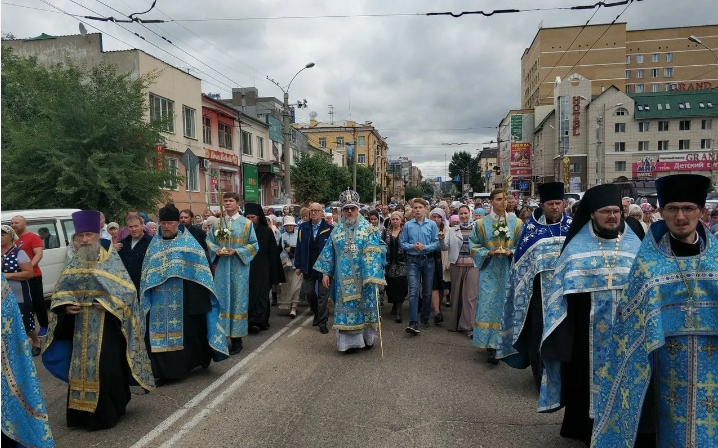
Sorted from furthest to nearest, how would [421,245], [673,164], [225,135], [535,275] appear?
[673,164], [225,135], [421,245], [535,275]

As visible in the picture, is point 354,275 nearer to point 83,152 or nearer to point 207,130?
point 83,152

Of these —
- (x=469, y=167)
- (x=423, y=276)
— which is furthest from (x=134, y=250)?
(x=469, y=167)

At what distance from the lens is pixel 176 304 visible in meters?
6.14

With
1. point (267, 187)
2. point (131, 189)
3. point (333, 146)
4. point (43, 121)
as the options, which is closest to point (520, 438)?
point (131, 189)

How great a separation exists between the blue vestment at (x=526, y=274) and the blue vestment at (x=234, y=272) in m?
3.58

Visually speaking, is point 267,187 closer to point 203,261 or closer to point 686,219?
point 203,261

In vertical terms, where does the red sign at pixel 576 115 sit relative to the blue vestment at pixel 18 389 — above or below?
above

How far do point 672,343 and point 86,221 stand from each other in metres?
4.47

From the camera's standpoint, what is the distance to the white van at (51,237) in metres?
10.3

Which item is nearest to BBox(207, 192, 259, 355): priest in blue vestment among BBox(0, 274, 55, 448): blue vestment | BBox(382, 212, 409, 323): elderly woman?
BBox(382, 212, 409, 323): elderly woman

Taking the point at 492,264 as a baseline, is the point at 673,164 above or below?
above

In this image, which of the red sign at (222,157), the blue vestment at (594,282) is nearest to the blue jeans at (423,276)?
the blue vestment at (594,282)

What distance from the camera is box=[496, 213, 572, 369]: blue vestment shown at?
16.1 feet

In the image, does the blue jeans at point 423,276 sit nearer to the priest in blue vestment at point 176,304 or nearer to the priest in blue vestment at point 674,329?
the priest in blue vestment at point 176,304
